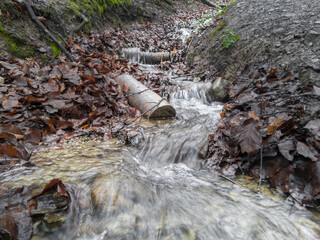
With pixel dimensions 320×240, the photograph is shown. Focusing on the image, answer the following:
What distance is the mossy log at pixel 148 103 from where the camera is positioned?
3580 mm

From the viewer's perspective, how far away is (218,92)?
4.27 metres

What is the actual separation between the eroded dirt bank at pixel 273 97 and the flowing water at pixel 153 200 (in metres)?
0.26

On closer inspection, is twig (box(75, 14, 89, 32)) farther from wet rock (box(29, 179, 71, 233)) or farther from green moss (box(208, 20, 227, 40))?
wet rock (box(29, 179, 71, 233))

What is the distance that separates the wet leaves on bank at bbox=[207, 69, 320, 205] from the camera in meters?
1.66

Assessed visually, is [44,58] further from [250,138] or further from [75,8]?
[250,138]

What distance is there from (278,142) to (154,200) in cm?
137

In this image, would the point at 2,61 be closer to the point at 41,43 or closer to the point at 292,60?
the point at 41,43

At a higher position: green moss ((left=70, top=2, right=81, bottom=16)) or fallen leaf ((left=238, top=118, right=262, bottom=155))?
green moss ((left=70, top=2, right=81, bottom=16))

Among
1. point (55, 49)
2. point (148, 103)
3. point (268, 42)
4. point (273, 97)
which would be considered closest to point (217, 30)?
point (268, 42)

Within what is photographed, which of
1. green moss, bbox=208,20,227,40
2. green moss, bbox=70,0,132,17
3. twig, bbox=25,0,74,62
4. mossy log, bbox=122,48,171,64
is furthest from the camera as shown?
mossy log, bbox=122,48,171,64

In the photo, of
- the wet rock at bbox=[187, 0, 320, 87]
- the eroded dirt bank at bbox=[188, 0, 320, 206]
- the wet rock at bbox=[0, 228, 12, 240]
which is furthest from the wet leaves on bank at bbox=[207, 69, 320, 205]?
the wet rock at bbox=[0, 228, 12, 240]

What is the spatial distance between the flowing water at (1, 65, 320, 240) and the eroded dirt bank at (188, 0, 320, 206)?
0.26 m

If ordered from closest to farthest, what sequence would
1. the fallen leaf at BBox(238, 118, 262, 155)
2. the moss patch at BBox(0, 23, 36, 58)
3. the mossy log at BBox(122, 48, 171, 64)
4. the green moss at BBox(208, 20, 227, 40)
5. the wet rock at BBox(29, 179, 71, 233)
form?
the wet rock at BBox(29, 179, 71, 233)
the fallen leaf at BBox(238, 118, 262, 155)
the moss patch at BBox(0, 23, 36, 58)
the green moss at BBox(208, 20, 227, 40)
the mossy log at BBox(122, 48, 171, 64)

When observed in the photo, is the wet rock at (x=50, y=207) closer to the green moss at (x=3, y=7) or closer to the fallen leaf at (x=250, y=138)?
the fallen leaf at (x=250, y=138)
